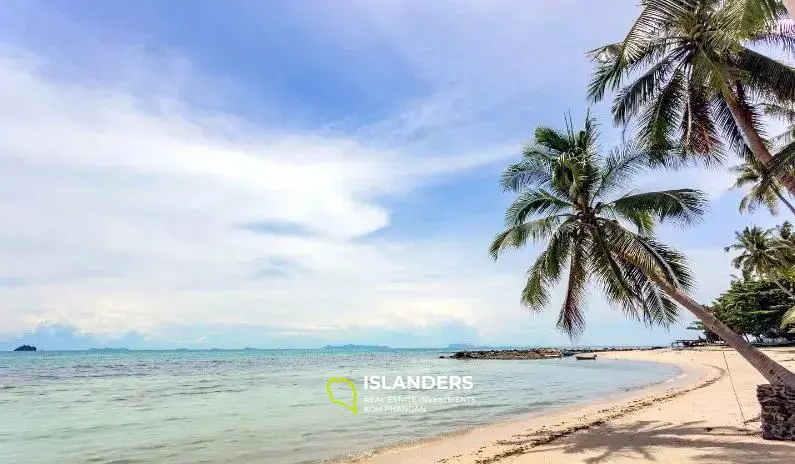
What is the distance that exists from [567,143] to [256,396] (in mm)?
18101

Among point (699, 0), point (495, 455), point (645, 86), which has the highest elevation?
point (699, 0)

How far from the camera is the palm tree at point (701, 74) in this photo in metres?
7.93

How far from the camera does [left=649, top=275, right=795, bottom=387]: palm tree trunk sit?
Answer: 853 centimetres

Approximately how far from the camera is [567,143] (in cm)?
1142

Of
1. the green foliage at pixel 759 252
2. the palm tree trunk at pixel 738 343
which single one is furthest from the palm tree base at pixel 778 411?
the green foliage at pixel 759 252

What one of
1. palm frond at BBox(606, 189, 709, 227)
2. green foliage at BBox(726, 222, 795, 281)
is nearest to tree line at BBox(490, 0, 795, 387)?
palm frond at BBox(606, 189, 709, 227)

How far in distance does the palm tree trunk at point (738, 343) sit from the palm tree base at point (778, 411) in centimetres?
20

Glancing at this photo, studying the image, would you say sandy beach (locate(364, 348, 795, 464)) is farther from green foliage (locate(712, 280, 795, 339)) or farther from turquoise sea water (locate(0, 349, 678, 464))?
green foliage (locate(712, 280, 795, 339))

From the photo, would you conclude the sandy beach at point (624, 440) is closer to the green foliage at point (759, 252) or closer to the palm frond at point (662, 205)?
the palm frond at point (662, 205)

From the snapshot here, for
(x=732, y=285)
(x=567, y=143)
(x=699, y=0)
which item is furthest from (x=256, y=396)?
(x=732, y=285)

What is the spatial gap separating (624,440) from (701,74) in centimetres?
663

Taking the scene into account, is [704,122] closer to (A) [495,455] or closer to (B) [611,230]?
(B) [611,230]

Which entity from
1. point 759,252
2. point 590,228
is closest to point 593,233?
point 590,228

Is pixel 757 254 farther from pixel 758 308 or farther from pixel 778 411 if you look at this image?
pixel 778 411
